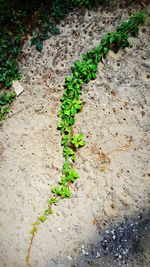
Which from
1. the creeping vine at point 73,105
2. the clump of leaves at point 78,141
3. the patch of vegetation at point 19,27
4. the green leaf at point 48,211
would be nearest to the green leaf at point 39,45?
the patch of vegetation at point 19,27

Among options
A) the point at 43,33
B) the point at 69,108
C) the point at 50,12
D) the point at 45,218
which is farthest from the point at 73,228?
the point at 50,12

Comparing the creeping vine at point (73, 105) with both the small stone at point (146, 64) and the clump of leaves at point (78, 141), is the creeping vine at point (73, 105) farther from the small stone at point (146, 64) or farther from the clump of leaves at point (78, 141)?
the small stone at point (146, 64)

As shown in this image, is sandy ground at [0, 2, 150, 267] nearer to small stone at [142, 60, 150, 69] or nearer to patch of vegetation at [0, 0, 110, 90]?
small stone at [142, 60, 150, 69]

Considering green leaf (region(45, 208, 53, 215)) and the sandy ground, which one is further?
green leaf (region(45, 208, 53, 215))

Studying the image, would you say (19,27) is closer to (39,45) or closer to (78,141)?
(39,45)

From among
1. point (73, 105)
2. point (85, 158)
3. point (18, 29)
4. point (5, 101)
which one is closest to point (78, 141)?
point (85, 158)

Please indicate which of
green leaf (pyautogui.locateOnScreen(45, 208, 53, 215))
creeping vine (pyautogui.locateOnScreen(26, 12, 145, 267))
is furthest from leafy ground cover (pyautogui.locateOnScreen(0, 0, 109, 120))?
green leaf (pyautogui.locateOnScreen(45, 208, 53, 215))
